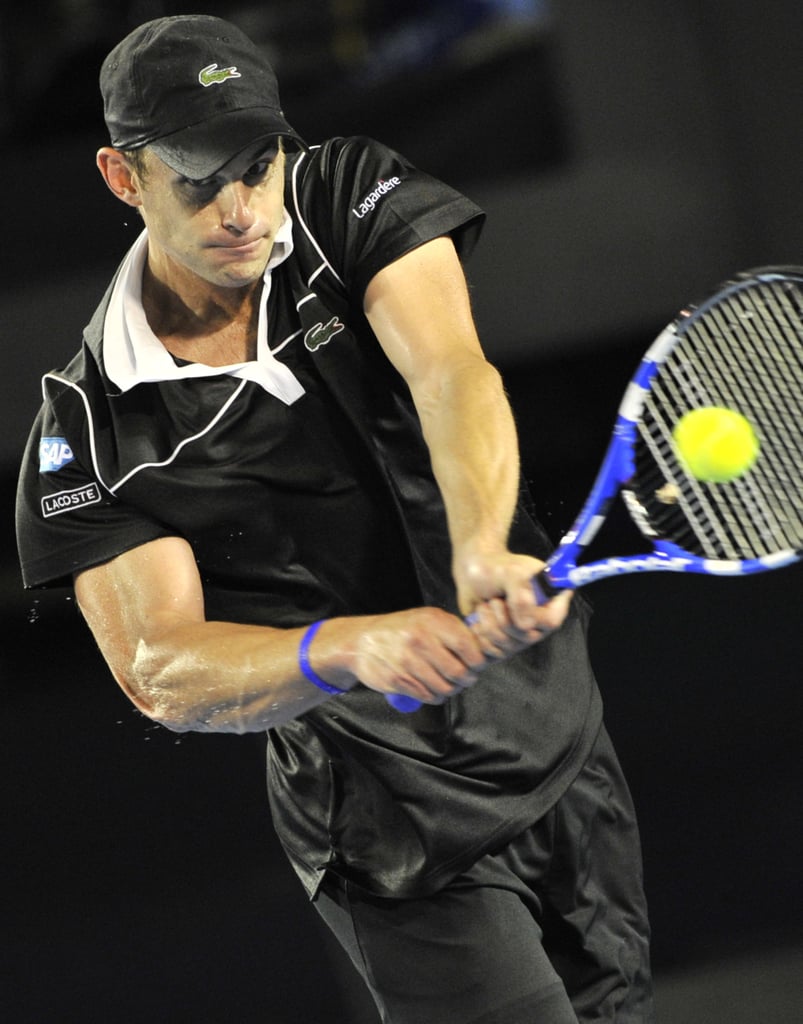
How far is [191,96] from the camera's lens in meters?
2.06

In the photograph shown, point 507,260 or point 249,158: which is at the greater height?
point 249,158

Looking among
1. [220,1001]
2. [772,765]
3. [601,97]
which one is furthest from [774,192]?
[220,1001]

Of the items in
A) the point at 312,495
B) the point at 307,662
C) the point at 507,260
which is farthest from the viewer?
the point at 507,260

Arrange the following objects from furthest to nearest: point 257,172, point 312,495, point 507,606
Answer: point 312,495, point 257,172, point 507,606

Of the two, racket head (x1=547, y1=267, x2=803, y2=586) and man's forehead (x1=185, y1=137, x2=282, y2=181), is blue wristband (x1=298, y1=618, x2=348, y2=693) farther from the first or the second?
man's forehead (x1=185, y1=137, x2=282, y2=181)

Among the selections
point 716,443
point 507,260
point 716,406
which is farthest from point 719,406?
point 507,260

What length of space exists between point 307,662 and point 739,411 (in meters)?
0.64

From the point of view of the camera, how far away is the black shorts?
7.20ft

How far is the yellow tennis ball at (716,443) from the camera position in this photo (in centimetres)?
198

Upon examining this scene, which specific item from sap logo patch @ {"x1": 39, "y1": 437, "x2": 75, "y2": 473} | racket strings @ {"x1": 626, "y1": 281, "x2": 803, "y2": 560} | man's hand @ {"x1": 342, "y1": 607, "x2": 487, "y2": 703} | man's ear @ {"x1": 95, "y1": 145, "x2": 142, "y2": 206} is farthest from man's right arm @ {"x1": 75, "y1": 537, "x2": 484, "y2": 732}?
man's ear @ {"x1": 95, "y1": 145, "x2": 142, "y2": 206}

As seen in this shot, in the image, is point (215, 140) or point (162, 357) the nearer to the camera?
point (215, 140)

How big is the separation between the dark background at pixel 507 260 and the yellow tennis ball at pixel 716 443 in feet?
6.74

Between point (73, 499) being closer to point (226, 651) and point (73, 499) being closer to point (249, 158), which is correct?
point (226, 651)

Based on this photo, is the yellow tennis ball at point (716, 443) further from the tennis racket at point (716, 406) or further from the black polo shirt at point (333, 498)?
the black polo shirt at point (333, 498)
